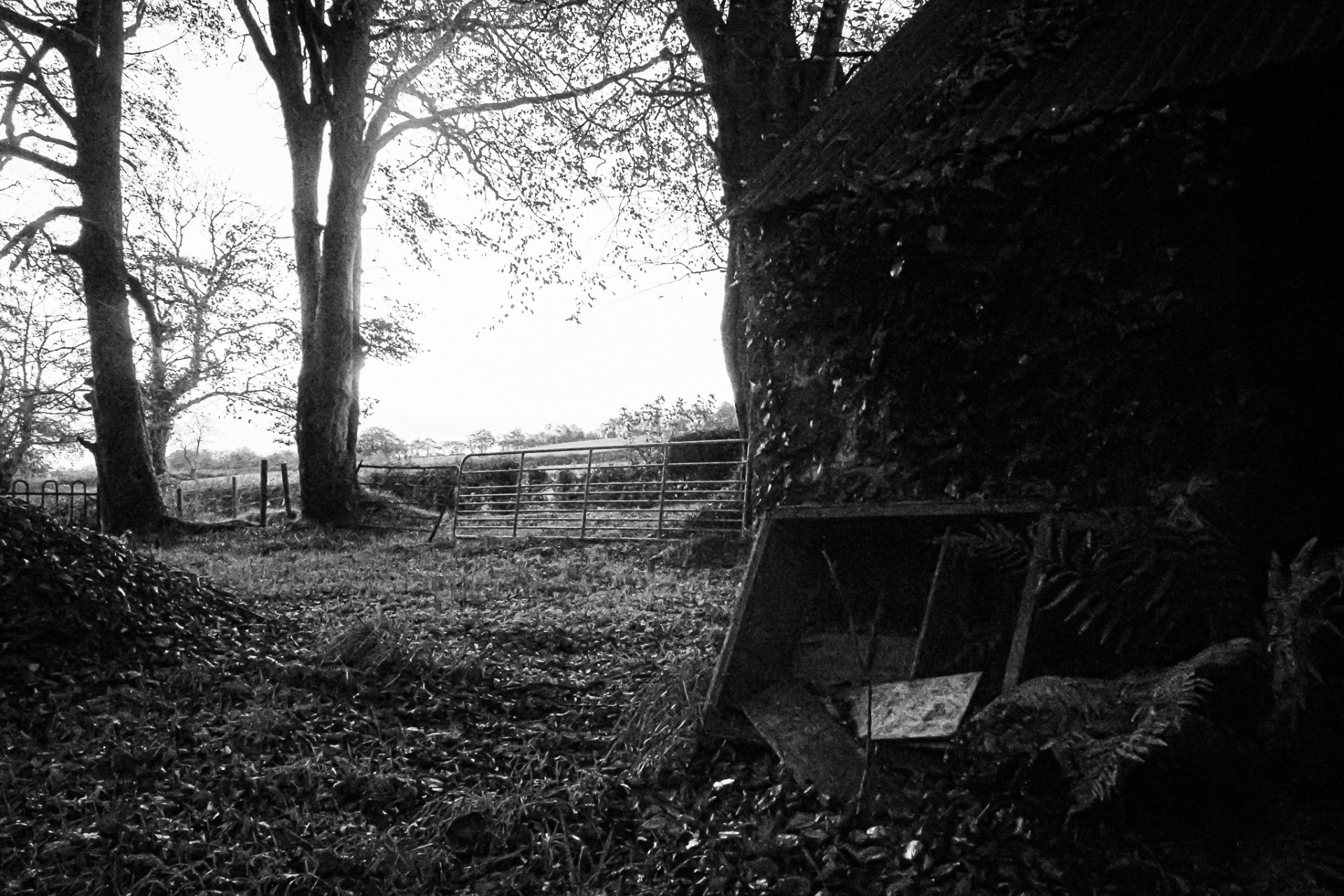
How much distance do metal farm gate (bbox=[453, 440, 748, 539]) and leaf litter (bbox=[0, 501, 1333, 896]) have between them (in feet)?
13.8

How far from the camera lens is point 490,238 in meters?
13.5

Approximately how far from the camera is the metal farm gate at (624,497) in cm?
1019

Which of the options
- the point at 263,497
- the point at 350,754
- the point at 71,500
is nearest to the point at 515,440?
the point at 263,497

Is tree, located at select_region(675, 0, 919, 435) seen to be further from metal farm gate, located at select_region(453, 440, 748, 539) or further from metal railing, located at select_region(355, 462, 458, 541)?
metal railing, located at select_region(355, 462, 458, 541)

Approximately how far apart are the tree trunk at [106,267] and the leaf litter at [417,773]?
292 inches

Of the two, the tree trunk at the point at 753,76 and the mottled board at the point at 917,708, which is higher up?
the tree trunk at the point at 753,76

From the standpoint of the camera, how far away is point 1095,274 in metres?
3.25

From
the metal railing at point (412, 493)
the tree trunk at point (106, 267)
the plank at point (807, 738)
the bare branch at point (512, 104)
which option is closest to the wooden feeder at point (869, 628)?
the plank at point (807, 738)

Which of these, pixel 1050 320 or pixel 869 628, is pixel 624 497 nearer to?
pixel 869 628

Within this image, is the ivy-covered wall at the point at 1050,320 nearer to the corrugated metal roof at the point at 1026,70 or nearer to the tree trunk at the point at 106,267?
the corrugated metal roof at the point at 1026,70

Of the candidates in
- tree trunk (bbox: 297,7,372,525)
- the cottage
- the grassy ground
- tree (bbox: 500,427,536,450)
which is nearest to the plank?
the grassy ground

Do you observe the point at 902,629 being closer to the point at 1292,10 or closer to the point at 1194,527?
the point at 1194,527

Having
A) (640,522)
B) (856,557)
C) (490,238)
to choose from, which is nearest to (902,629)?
(856,557)

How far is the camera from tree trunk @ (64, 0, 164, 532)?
11883 millimetres
